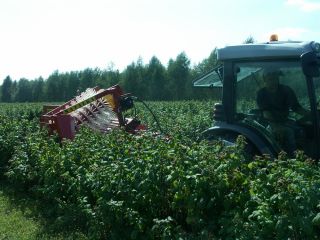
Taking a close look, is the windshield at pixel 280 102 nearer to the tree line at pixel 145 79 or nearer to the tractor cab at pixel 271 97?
the tractor cab at pixel 271 97

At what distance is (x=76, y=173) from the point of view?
5.68m

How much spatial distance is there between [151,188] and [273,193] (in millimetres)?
1345

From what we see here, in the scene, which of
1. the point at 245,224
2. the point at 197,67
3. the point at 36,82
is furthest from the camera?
the point at 36,82

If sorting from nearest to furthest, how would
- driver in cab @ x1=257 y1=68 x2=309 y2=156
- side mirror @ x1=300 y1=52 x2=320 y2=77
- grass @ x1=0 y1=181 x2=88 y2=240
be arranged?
side mirror @ x1=300 y1=52 x2=320 y2=77, driver in cab @ x1=257 y1=68 x2=309 y2=156, grass @ x1=0 y1=181 x2=88 y2=240

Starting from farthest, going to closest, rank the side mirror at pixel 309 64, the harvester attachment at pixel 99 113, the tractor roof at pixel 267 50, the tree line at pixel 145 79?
the tree line at pixel 145 79, the harvester attachment at pixel 99 113, the tractor roof at pixel 267 50, the side mirror at pixel 309 64

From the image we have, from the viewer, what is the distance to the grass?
583 centimetres

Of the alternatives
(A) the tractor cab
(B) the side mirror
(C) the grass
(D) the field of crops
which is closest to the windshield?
(A) the tractor cab

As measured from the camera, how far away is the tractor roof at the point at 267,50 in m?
5.11

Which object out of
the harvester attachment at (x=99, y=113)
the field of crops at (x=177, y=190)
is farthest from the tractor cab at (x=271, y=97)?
the harvester attachment at (x=99, y=113)

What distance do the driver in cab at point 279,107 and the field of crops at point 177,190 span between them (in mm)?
957

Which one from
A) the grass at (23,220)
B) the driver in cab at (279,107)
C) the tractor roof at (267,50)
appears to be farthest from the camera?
the grass at (23,220)

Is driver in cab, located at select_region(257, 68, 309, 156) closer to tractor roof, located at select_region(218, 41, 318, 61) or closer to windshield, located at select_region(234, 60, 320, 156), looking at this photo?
windshield, located at select_region(234, 60, 320, 156)

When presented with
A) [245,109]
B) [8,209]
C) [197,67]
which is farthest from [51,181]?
[197,67]

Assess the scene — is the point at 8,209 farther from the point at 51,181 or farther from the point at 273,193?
the point at 273,193
